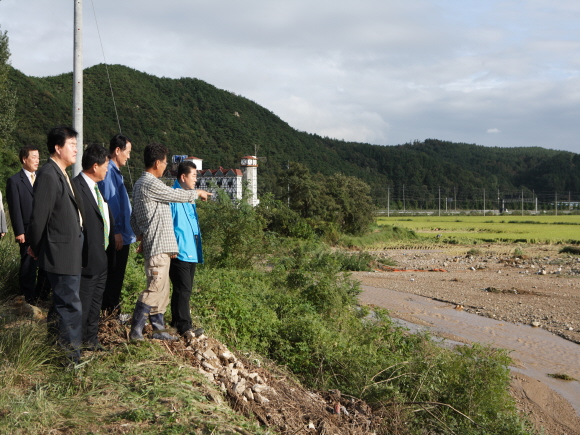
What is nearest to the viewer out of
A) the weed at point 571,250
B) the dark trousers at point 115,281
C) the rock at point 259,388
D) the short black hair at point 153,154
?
the rock at point 259,388

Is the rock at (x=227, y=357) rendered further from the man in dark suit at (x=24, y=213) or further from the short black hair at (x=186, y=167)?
the man in dark suit at (x=24, y=213)

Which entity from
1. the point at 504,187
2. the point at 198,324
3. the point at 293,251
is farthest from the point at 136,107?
the point at 504,187

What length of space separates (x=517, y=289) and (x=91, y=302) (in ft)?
44.2

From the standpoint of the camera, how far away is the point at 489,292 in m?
15.0

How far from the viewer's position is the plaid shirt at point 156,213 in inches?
188

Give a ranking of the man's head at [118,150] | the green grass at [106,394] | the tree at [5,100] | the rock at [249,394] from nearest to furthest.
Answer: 1. the green grass at [106,394]
2. the rock at [249,394]
3. the man's head at [118,150]
4. the tree at [5,100]

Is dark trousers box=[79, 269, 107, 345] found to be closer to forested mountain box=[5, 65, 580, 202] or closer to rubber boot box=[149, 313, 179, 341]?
rubber boot box=[149, 313, 179, 341]

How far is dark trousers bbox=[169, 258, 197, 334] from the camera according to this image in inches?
199

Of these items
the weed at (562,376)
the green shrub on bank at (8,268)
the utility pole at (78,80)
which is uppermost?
the utility pole at (78,80)

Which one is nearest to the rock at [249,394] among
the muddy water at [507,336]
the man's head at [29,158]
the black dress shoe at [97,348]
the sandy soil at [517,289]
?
the black dress shoe at [97,348]

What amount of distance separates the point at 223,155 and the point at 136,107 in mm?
12512

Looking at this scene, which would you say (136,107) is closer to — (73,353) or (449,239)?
(449,239)

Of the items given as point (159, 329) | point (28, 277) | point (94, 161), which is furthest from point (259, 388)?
point (28, 277)

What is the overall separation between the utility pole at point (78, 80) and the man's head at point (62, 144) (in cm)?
286
